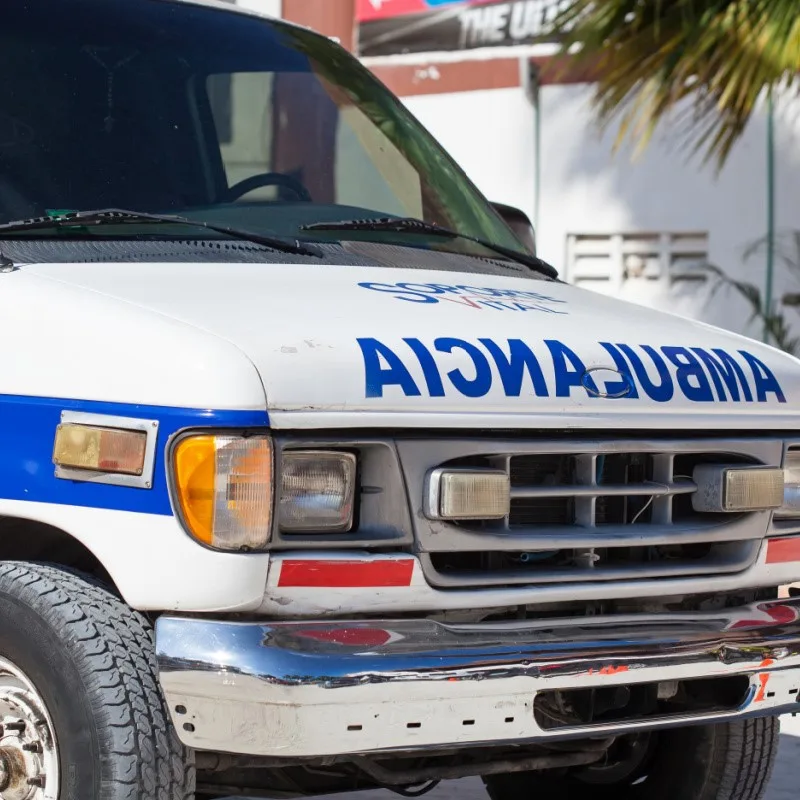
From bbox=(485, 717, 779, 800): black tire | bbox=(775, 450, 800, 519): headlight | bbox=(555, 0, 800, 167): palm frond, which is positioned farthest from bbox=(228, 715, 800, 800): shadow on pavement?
bbox=(555, 0, 800, 167): palm frond

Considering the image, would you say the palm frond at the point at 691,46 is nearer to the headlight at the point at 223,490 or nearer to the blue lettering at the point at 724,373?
the blue lettering at the point at 724,373

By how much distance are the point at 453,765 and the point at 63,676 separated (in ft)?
3.11

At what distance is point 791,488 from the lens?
390cm

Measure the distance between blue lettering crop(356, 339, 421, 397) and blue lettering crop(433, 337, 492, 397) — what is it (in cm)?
10

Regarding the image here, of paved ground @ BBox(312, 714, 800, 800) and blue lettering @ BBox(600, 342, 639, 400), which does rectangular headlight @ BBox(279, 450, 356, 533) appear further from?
paved ground @ BBox(312, 714, 800, 800)

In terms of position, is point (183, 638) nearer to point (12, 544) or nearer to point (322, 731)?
point (322, 731)

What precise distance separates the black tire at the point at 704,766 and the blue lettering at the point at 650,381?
39.0 inches

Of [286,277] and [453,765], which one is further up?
[286,277]

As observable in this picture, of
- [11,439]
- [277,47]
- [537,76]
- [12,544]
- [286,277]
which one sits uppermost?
[537,76]

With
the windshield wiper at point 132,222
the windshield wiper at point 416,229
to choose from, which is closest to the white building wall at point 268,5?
the windshield wiper at point 416,229

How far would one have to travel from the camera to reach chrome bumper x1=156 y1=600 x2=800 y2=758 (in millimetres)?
3010

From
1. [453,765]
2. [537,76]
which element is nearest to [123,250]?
[453,765]

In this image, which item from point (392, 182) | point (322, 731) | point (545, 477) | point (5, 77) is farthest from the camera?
point (392, 182)

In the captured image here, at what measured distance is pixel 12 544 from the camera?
3461 millimetres
